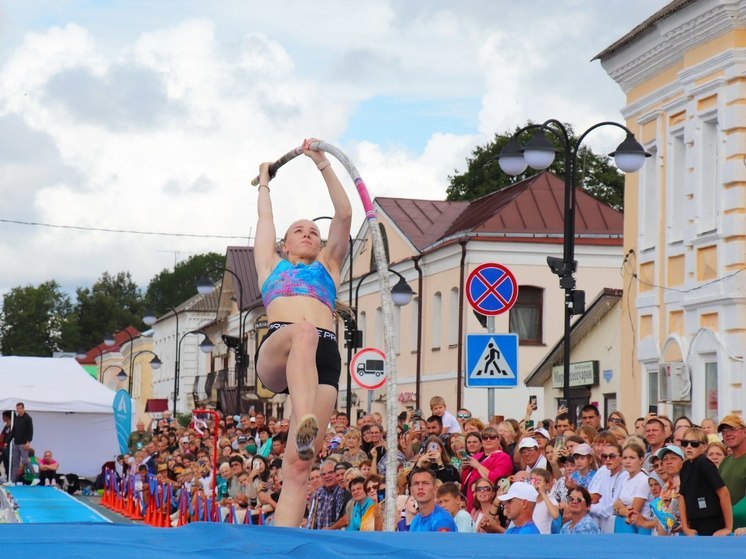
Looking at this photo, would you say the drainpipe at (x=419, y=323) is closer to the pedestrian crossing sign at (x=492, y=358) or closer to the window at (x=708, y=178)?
the window at (x=708, y=178)

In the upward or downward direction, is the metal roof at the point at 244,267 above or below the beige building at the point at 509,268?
above

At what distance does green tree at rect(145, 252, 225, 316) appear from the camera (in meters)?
136

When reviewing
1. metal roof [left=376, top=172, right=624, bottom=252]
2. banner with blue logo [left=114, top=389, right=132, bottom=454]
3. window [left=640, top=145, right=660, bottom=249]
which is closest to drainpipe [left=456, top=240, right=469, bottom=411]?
metal roof [left=376, top=172, right=624, bottom=252]

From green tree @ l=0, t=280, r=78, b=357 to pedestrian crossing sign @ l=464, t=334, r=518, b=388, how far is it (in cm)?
13458

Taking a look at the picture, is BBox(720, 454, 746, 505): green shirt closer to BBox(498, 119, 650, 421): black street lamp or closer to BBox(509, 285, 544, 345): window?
BBox(498, 119, 650, 421): black street lamp

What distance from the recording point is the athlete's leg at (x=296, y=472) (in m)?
8.61

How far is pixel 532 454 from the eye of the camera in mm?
14039

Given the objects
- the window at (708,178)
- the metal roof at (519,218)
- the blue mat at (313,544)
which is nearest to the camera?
the blue mat at (313,544)

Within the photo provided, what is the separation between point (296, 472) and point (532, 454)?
5.76m

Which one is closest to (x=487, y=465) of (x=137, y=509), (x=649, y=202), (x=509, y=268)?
(x=649, y=202)

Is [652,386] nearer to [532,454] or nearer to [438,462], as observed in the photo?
[438,462]

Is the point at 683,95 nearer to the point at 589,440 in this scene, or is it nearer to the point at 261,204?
the point at 589,440

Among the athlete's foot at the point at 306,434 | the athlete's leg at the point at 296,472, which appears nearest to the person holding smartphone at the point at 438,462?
the athlete's leg at the point at 296,472

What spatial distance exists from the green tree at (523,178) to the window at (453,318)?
20126 millimetres
